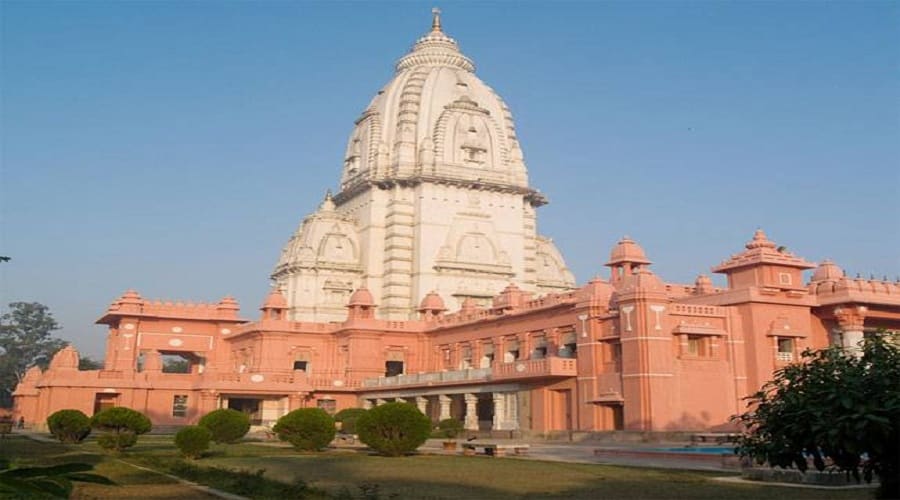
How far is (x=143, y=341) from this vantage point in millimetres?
52688

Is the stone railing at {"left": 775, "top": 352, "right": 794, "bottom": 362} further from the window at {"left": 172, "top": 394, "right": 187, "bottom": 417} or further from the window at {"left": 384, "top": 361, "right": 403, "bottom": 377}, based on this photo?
the window at {"left": 172, "top": 394, "right": 187, "bottom": 417}

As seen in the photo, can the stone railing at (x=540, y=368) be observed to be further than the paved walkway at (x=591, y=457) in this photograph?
Yes

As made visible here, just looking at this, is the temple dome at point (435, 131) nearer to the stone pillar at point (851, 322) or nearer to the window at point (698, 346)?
the window at point (698, 346)

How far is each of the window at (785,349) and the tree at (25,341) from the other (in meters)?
77.6

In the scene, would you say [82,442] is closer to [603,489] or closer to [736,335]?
[603,489]

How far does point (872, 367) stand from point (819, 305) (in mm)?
30417

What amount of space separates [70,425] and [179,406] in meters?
17.7

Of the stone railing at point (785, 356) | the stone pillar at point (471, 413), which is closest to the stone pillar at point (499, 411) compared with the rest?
the stone pillar at point (471, 413)

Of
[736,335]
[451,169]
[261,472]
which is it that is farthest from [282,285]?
[261,472]

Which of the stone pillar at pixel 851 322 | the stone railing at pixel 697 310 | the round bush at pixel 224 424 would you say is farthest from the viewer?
the stone pillar at pixel 851 322

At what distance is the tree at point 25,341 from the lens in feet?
289

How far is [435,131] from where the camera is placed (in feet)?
190

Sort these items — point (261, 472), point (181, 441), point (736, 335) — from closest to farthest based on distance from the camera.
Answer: point (261, 472), point (181, 441), point (736, 335)

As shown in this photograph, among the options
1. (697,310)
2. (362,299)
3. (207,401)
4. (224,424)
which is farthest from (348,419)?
(697,310)
